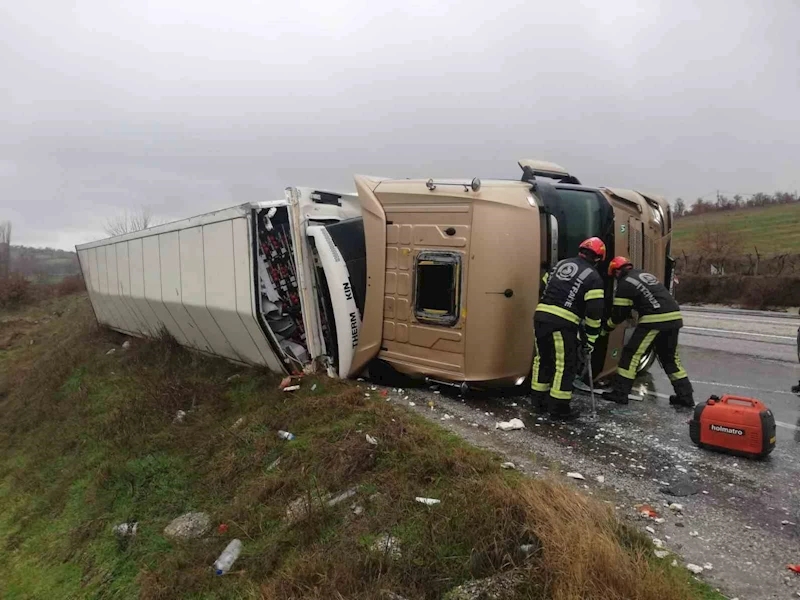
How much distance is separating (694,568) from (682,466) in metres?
1.33

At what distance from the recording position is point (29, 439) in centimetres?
815

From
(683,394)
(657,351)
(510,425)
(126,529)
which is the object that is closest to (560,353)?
(510,425)

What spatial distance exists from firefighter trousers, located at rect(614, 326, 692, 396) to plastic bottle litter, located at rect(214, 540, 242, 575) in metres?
3.66

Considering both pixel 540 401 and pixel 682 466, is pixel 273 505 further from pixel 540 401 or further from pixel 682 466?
pixel 682 466

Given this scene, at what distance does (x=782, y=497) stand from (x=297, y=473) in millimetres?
3104

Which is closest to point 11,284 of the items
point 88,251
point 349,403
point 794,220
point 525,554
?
point 88,251

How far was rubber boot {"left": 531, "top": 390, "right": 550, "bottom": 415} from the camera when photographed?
15.8 feet

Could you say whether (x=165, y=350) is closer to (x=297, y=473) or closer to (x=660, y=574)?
(x=297, y=473)

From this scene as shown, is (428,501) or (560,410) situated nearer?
(428,501)

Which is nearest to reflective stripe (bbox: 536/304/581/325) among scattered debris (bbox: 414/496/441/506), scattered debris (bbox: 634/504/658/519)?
Result: scattered debris (bbox: 634/504/658/519)

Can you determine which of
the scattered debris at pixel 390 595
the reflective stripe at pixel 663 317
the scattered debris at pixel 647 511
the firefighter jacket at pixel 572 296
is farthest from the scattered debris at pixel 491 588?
the reflective stripe at pixel 663 317

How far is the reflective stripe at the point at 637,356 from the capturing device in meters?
5.02

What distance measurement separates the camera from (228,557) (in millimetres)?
3496

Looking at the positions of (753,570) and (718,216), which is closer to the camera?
(753,570)
